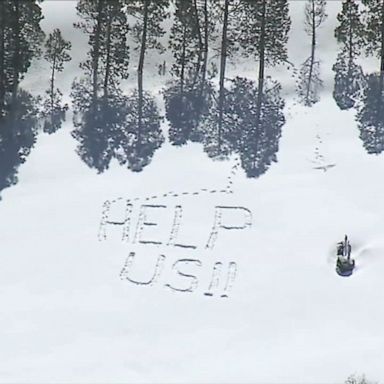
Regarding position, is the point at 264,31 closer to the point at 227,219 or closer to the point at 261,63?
the point at 261,63

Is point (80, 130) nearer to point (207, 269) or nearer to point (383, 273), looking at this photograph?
point (207, 269)

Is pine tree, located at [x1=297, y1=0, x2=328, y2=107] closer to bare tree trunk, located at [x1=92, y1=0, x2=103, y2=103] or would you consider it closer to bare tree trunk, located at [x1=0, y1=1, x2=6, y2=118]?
bare tree trunk, located at [x1=92, y1=0, x2=103, y2=103]

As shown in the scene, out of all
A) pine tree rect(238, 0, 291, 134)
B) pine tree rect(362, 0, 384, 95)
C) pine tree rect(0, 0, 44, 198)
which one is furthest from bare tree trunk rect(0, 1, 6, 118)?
pine tree rect(362, 0, 384, 95)

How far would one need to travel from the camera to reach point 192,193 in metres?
26.8

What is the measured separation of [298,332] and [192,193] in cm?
654

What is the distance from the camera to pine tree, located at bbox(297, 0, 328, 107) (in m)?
30.2

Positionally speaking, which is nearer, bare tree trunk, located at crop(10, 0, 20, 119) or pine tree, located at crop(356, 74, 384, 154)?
pine tree, located at crop(356, 74, 384, 154)

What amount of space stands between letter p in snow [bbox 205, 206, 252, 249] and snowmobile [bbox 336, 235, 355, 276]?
312cm

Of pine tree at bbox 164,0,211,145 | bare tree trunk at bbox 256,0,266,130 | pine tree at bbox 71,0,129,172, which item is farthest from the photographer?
bare tree trunk at bbox 256,0,266,130

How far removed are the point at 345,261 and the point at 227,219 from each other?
164 inches

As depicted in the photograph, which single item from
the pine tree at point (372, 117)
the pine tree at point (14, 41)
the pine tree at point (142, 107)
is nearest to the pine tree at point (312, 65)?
the pine tree at point (372, 117)

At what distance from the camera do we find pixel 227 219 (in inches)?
1017

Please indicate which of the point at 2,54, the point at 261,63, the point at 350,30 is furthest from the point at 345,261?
the point at 2,54

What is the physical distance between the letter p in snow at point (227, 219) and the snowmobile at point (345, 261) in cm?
312
